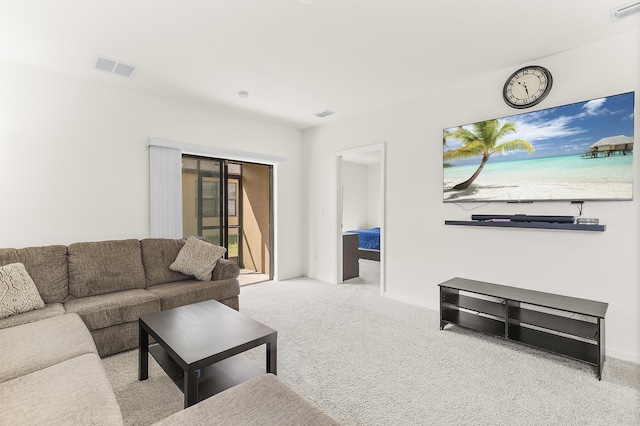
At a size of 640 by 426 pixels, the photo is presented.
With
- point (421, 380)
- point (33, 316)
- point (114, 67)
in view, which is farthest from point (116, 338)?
point (114, 67)

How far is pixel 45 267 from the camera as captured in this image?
2.76m

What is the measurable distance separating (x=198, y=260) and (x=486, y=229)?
10.5 ft

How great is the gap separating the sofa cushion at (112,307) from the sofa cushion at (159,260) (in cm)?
41

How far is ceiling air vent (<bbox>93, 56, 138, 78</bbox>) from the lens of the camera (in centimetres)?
296

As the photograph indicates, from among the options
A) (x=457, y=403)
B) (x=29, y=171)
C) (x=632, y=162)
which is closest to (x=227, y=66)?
(x=29, y=171)

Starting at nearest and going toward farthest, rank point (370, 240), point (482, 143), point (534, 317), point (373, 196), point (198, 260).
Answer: point (534, 317)
point (482, 143)
point (198, 260)
point (370, 240)
point (373, 196)

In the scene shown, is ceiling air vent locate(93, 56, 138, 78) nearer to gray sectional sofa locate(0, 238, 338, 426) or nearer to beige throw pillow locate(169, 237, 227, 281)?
gray sectional sofa locate(0, 238, 338, 426)

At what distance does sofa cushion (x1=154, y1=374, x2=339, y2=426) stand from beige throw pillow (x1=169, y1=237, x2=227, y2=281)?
7.26 ft

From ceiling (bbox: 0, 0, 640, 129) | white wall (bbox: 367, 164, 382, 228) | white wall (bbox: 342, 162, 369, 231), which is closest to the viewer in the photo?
ceiling (bbox: 0, 0, 640, 129)

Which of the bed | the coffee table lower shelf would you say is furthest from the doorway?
the coffee table lower shelf

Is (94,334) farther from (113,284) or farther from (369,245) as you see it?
(369,245)

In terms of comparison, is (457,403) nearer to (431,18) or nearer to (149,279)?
(431,18)

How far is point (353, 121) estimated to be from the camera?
4715mm

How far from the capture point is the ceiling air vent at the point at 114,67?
2.96 metres
